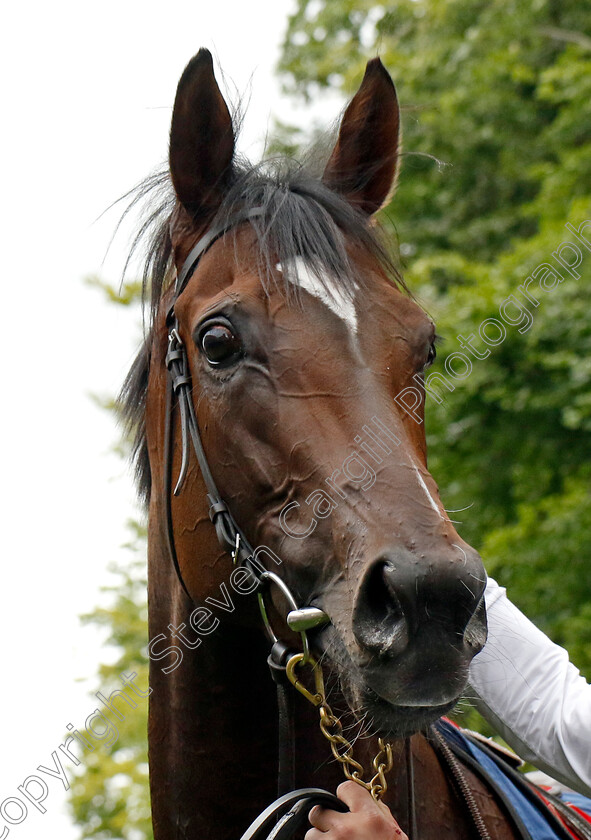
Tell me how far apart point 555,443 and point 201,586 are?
20.4 ft

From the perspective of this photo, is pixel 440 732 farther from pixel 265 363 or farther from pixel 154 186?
pixel 154 186

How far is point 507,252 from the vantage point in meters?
9.38

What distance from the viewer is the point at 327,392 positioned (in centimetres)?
214

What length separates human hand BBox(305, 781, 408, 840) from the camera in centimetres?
196

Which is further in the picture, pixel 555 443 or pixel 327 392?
pixel 555 443

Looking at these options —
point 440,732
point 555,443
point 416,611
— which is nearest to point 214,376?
point 416,611

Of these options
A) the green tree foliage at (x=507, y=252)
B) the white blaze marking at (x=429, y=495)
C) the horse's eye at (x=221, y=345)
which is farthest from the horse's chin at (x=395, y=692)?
the green tree foliage at (x=507, y=252)

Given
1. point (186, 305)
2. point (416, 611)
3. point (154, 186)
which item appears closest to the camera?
point (416, 611)

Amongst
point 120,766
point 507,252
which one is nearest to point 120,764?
point 120,766

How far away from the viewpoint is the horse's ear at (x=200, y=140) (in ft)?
8.50

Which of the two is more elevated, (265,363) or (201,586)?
(265,363)

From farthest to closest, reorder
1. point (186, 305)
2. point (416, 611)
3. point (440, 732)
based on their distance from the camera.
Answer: point (440, 732) < point (186, 305) < point (416, 611)

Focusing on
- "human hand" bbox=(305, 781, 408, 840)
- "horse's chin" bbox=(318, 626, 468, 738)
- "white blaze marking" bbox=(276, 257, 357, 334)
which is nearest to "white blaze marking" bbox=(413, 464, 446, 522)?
"horse's chin" bbox=(318, 626, 468, 738)

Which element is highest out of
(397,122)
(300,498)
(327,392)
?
(397,122)
